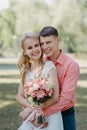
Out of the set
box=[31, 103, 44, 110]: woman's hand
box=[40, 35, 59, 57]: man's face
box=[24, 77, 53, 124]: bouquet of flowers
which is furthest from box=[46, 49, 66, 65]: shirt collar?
box=[31, 103, 44, 110]: woman's hand

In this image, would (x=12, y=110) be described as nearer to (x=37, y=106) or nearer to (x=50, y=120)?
(x=50, y=120)

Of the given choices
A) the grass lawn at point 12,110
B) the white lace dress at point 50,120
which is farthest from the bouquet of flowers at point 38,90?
the grass lawn at point 12,110

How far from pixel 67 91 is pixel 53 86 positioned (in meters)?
0.15

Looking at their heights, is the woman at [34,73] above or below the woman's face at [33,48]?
below

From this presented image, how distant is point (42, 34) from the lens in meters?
3.77

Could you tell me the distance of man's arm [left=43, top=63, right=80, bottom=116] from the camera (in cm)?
374

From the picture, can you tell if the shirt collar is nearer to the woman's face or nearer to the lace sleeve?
the lace sleeve

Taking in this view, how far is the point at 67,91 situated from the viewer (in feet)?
12.2

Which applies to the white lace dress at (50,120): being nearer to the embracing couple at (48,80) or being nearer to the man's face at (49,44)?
the embracing couple at (48,80)

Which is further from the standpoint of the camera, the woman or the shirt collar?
the shirt collar

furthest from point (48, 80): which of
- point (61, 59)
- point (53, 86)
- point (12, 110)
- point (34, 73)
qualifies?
point (12, 110)

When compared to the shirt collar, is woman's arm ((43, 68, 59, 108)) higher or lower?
lower

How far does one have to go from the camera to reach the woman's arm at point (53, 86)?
369 centimetres

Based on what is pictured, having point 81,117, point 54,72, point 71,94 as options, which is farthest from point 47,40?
point 81,117
